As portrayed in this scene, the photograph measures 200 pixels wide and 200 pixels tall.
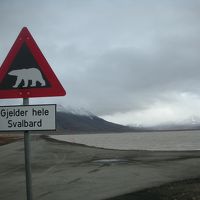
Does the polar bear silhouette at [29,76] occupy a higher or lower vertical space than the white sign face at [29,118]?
higher

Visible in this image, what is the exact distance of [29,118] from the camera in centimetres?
632

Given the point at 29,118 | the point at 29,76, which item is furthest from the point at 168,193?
the point at 29,76

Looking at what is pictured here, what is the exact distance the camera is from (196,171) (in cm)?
1884

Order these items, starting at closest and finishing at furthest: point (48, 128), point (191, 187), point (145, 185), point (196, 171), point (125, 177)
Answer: point (48, 128) < point (191, 187) < point (145, 185) < point (125, 177) < point (196, 171)

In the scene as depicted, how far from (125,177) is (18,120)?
11.2 metres

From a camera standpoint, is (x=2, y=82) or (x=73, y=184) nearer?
(x=2, y=82)

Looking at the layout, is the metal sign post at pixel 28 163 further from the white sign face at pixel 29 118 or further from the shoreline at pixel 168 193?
the shoreline at pixel 168 193

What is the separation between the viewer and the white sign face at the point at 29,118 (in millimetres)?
6223

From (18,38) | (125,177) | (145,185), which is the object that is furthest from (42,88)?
(125,177)

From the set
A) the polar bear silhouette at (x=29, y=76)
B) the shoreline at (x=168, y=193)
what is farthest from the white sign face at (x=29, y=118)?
the shoreline at (x=168, y=193)

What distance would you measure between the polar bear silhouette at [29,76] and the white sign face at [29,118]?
318mm

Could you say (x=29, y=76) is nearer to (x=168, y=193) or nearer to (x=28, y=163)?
(x=28, y=163)

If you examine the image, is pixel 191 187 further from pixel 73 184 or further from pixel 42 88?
pixel 42 88

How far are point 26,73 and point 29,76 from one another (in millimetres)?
53
